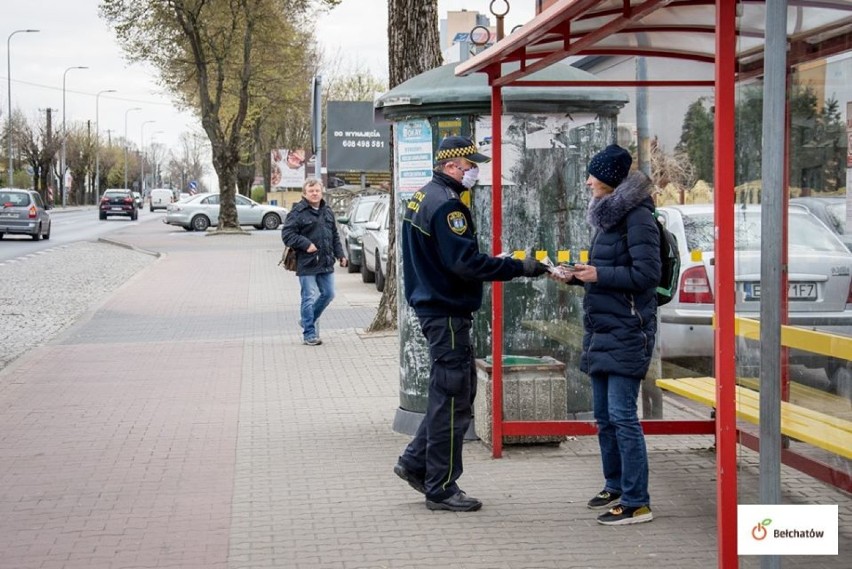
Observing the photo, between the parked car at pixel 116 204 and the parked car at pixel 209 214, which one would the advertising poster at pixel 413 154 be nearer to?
the parked car at pixel 209 214

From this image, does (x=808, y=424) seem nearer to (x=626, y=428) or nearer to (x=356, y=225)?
(x=626, y=428)

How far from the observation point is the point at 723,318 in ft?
13.6

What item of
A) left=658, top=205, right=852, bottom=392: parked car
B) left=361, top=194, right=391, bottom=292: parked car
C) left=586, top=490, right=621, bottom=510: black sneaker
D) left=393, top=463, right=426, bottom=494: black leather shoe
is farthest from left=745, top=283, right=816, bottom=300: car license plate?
left=361, top=194, right=391, bottom=292: parked car

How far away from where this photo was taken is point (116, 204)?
64.8m

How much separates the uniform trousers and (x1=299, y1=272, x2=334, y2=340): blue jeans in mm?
6752

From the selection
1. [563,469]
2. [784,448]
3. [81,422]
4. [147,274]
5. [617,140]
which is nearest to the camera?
[784,448]

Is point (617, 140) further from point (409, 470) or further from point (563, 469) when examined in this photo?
point (409, 470)

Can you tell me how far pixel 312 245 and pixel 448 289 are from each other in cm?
673

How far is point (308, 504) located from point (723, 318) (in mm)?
2941

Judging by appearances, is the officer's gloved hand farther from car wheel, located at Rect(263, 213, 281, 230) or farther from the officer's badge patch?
car wheel, located at Rect(263, 213, 281, 230)

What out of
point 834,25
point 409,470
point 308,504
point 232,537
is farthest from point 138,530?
point 834,25

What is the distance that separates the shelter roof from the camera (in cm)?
439

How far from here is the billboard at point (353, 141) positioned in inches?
1572

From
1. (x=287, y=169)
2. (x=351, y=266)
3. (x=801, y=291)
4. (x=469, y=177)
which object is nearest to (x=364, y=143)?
(x=351, y=266)
